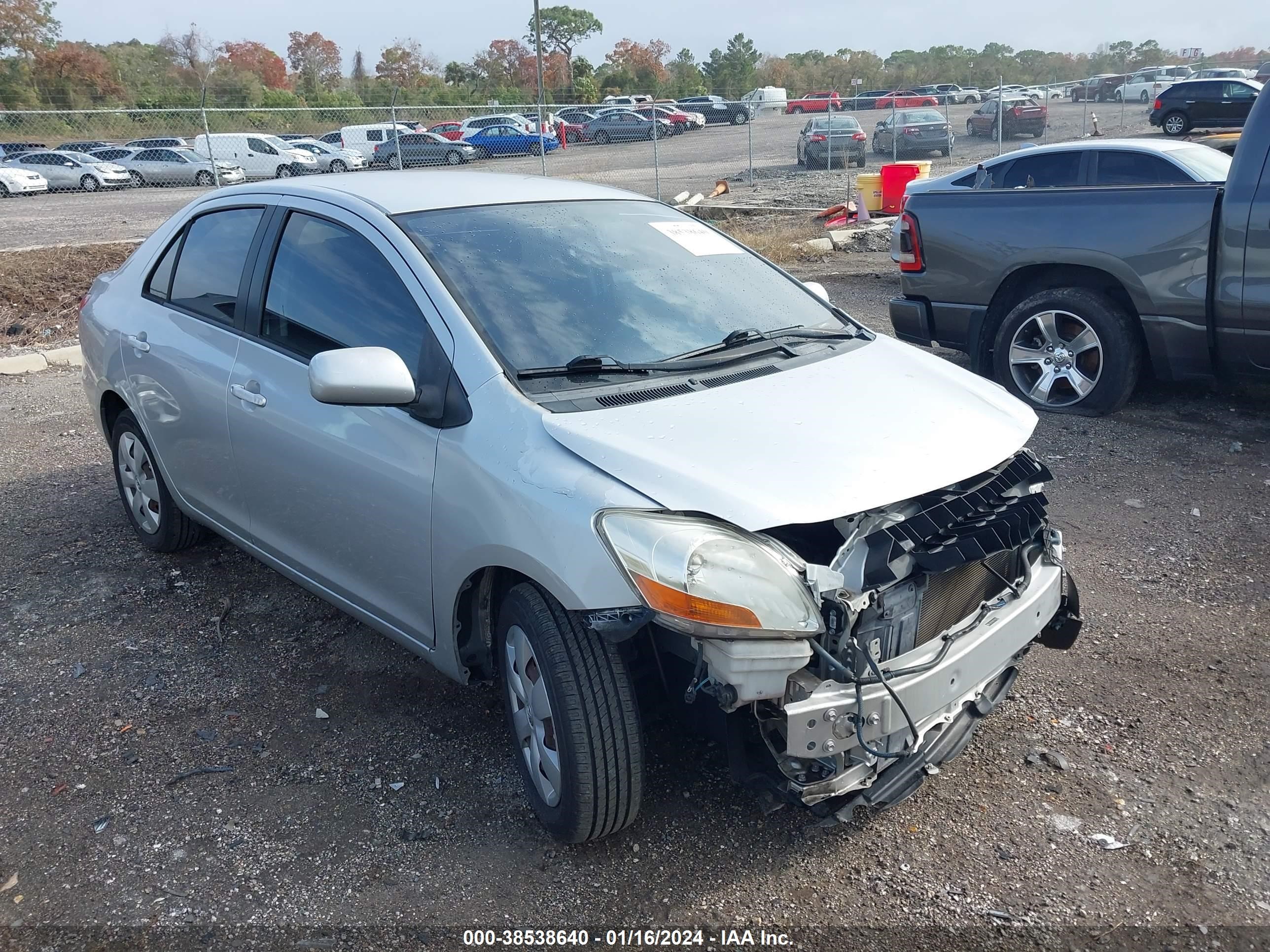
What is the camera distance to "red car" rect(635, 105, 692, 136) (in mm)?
38469

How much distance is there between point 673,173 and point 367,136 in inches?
359

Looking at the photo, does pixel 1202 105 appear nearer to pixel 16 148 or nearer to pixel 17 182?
pixel 17 182

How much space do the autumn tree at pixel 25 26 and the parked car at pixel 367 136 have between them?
38.3 metres

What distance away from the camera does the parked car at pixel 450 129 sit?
30250 mm

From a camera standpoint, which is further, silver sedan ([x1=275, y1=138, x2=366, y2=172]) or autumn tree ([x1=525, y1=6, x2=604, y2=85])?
autumn tree ([x1=525, y1=6, x2=604, y2=85])

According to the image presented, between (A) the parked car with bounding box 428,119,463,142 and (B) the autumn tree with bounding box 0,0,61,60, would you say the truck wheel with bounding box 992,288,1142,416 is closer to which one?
(A) the parked car with bounding box 428,119,463,142

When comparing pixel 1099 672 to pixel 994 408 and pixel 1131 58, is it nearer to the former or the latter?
pixel 994 408

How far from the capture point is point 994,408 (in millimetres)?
3328

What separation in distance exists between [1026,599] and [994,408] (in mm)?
668

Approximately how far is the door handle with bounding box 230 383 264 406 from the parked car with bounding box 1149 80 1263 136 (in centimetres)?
2721

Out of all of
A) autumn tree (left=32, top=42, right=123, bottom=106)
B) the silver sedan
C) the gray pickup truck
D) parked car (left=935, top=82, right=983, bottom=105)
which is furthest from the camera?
autumn tree (left=32, top=42, right=123, bottom=106)

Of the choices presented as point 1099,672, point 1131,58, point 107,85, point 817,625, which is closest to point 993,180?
point 1099,672

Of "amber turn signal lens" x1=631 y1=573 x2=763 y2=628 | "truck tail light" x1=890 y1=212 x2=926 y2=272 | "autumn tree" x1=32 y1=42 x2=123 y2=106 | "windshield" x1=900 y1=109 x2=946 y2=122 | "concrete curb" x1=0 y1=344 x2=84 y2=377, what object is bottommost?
"concrete curb" x1=0 y1=344 x2=84 y2=377

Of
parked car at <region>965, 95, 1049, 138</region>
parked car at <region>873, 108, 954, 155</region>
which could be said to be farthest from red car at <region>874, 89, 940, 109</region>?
parked car at <region>965, 95, 1049, 138</region>
